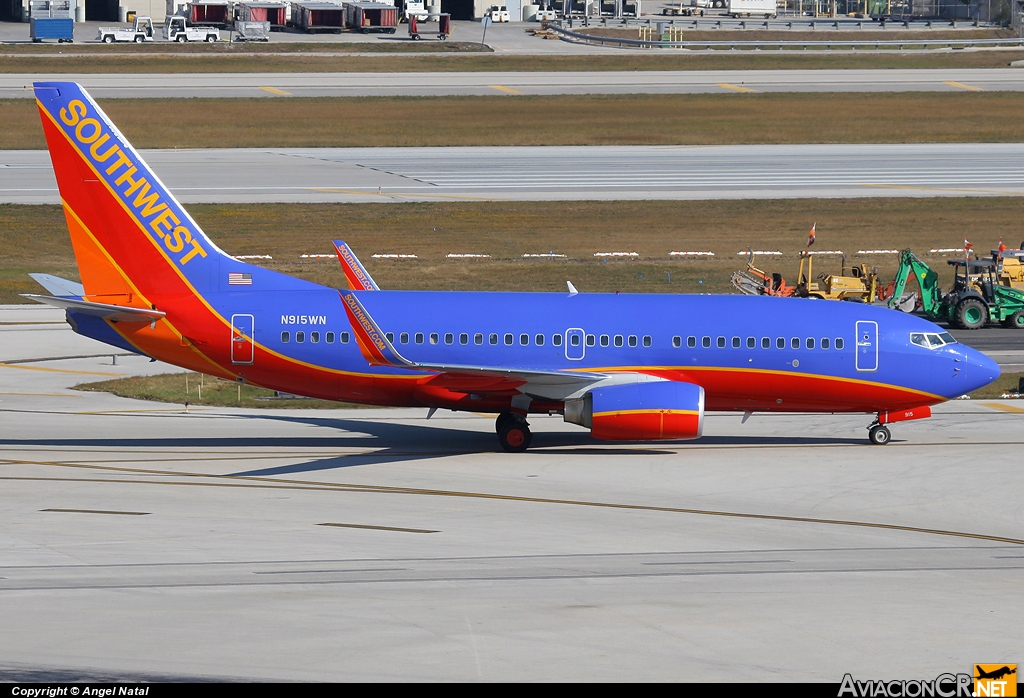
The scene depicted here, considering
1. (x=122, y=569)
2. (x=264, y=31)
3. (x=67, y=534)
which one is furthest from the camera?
(x=264, y=31)

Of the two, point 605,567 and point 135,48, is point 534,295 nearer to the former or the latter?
point 605,567

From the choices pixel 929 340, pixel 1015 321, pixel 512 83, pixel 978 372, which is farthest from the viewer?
pixel 512 83

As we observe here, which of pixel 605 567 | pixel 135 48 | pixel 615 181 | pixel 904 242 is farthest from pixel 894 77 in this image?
pixel 605 567

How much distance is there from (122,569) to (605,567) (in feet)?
27.2

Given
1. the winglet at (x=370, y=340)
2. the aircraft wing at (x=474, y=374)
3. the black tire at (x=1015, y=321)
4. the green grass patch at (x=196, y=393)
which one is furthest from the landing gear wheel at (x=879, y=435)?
the black tire at (x=1015, y=321)

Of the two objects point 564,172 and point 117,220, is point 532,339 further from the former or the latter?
point 564,172

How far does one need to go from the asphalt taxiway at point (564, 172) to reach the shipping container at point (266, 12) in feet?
234

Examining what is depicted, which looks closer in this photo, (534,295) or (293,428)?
(534,295)

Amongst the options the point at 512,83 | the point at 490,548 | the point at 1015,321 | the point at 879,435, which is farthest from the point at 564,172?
the point at 490,548

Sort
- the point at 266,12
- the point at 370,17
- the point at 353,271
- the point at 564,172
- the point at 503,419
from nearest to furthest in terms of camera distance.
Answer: the point at 503,419 → the point at 353,271 → the point at 564,172 → the point at 370,17 → the point at 266,12

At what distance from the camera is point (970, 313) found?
172 ft

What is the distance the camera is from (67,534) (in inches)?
962

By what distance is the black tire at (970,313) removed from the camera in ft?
171

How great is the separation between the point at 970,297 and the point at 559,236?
71.1 feet
